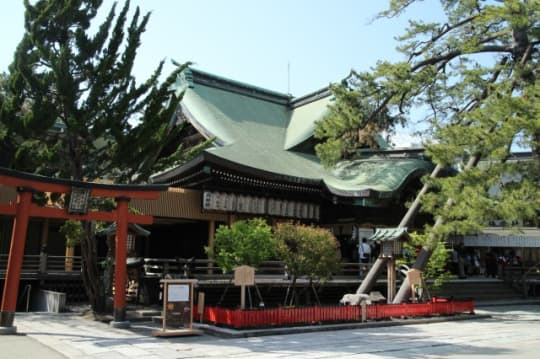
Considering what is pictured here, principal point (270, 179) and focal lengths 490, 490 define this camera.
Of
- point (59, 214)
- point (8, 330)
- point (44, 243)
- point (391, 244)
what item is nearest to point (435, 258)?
point (391, 244)

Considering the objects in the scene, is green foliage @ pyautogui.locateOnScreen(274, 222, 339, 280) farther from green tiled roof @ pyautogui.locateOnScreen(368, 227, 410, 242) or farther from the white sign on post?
the white sign on post

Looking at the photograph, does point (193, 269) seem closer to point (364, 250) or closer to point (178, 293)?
point (178, 293)

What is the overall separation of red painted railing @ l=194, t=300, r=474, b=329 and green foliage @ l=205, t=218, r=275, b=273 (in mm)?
1547

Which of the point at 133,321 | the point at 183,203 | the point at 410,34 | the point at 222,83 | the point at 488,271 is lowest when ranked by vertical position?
the point at 133,321

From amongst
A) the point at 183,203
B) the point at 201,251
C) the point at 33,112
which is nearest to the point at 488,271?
the point at 201,251

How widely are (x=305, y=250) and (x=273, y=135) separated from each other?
1390 cm

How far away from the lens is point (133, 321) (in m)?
13.5

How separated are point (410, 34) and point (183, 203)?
1074 centimetres

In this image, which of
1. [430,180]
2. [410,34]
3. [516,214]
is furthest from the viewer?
[410,34]

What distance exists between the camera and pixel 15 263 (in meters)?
11.2

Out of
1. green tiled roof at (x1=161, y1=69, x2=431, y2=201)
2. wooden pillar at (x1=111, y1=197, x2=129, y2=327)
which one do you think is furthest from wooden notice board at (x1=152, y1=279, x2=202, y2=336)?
green tiled roof at (x1=161, y1=69, x2=431, y2=201)

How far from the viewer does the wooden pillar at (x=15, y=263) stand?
10.8m

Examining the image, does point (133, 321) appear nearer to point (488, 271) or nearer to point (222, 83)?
point (222, 83)

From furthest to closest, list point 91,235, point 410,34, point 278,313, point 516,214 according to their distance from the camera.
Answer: point 410,34
point 91,235
point 516,214
point 278,313
